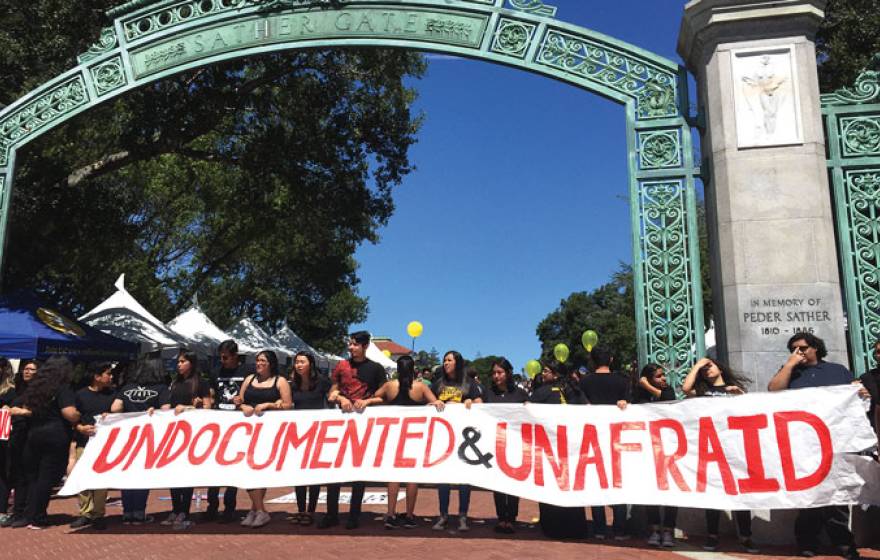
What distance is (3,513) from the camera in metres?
7.03

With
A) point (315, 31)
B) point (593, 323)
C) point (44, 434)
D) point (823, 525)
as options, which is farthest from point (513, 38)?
point (593, 323)

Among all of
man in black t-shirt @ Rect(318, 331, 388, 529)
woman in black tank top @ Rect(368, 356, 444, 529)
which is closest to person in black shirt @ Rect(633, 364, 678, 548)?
woman in black tank top @ Rect(368, 356, 444, 529)

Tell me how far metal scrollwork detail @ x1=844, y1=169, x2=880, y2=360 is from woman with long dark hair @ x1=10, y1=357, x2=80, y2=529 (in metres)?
8.46

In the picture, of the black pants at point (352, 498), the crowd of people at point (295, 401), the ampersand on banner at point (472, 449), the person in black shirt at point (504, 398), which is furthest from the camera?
the black pants at point (352, 498)

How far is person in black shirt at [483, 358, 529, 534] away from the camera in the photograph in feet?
20.7

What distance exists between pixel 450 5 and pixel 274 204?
358 inches

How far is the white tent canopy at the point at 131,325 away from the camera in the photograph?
14961 mm

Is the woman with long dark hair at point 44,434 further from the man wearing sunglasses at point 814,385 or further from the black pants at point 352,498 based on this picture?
the man wearing sunglasses at point 814,385

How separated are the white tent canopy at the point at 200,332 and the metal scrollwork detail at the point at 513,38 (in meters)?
12.5

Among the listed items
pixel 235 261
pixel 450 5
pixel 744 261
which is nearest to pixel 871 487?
pixel 744 261

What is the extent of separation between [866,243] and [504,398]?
4408mm

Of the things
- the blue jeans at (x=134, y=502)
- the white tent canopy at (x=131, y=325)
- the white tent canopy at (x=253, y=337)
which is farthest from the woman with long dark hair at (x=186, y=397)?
the white tent canopy at (x=253, y=337)

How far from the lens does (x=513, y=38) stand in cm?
852

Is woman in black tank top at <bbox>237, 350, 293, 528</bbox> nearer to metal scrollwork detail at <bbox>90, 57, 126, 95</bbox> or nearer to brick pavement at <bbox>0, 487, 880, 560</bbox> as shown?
brick pavement at <bbox>0, 487, 880, 560</bbox>
